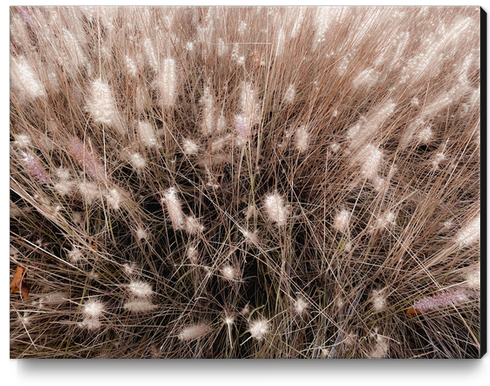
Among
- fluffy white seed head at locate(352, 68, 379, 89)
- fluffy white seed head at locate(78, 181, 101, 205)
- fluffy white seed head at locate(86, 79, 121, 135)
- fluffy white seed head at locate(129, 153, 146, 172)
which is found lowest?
fluffy white seed head at locate(78, 181, 101, 205)

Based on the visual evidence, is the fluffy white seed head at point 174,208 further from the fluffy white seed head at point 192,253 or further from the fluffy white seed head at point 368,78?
the fluffy white seed head at point 368,78

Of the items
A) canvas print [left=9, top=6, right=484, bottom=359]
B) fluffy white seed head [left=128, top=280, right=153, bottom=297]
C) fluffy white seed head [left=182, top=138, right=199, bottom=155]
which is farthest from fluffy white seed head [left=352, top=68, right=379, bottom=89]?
fluffy white seed head [left=128, top=280, right=153, bottom=297]

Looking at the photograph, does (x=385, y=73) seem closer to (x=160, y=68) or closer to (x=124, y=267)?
(x=160, y=68)

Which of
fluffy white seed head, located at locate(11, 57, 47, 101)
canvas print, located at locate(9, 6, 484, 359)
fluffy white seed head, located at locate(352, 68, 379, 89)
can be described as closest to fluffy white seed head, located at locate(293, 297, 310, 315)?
canvas print, located at locate(9, 6, 484, 359)

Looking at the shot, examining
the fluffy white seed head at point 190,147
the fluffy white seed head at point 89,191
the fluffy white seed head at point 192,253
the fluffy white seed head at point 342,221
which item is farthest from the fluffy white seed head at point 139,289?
the fluffy white seed head at point 342,221

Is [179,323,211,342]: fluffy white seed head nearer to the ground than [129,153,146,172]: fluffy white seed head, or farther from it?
nearer to the ground

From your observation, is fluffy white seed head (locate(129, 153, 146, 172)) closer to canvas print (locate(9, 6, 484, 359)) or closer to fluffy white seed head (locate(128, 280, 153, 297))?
canvas print (locate(9, 6, 484, 359))

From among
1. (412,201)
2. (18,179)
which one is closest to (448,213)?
(412,201)

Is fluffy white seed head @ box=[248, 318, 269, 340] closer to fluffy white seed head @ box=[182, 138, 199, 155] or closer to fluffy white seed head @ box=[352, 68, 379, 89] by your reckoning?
fluffy white seed head @ box=[182, 138, 199, 155]
